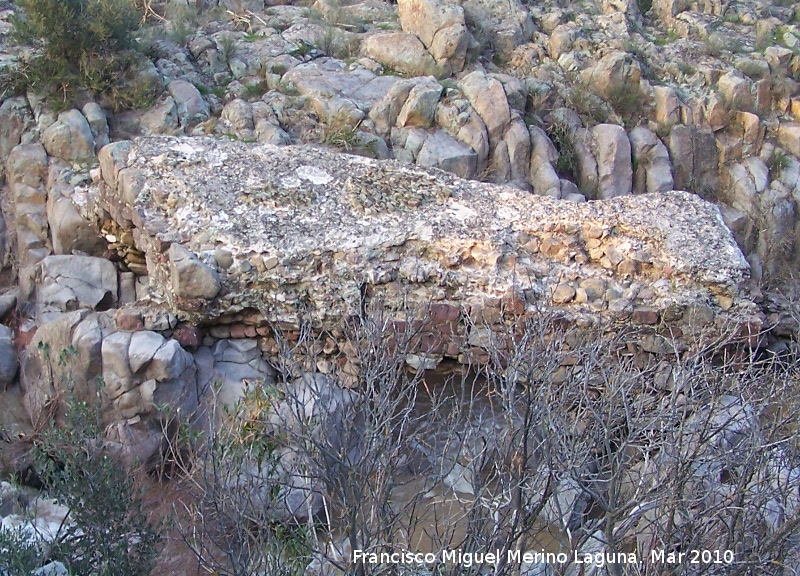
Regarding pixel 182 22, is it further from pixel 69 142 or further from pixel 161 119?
pixel 69 142

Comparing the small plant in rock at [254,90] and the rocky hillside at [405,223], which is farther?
the small plant in rock at [254,90]

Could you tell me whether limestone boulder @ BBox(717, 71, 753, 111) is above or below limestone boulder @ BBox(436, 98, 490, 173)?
below

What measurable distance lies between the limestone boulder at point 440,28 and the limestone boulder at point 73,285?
6909 mm

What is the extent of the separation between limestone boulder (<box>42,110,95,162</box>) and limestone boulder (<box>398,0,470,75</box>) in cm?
596

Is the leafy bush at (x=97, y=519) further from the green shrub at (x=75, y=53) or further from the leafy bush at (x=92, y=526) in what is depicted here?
the green shrub at (x=75, y=53)

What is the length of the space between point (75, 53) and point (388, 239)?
6.27 m

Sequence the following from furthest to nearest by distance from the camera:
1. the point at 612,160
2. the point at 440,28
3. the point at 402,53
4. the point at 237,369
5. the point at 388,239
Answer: the point at 440,28 → the point at 402,53 → the point at 612,160 → the point at 388,239 → the point at 237,369

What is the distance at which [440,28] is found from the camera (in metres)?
13.6

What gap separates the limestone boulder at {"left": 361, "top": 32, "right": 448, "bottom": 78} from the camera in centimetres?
1316

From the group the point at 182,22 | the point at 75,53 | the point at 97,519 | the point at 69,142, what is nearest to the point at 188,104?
the point at 75,53

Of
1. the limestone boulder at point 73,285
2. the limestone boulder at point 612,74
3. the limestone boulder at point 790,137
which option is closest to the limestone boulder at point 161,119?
→ the limestone boulder at point 73,285

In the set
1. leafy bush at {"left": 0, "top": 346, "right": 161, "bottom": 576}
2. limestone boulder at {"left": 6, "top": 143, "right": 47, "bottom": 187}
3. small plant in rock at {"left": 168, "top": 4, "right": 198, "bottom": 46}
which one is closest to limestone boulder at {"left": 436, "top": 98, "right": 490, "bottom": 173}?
small plant in rock at {"left": 168, "top": 4, "right": 198, "bottom": 46}

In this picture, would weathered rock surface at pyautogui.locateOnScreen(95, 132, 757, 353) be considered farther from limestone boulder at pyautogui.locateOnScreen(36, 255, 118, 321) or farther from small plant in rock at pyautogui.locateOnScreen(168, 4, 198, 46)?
small plant in rock at pyautogui.locateOnScreen(168, 4, 198, 46)

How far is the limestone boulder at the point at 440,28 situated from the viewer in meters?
13.3
